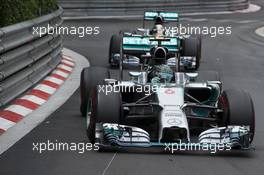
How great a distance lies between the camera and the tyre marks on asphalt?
10.4m

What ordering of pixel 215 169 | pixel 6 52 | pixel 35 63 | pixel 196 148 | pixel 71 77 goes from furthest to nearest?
pixel 71 77, pixel 35 63, pixel 6 52, pixel 196 148, pixel 215 169

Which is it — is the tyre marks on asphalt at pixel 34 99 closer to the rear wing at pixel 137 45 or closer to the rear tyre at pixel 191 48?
the rear wing at pixel 137 45

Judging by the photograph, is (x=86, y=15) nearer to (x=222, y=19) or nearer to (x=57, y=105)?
(x=222, y=19)

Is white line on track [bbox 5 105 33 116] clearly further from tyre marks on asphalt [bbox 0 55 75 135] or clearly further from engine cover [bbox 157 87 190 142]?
engine cover [bbox 157 87 190 142]

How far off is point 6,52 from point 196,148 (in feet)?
13.3

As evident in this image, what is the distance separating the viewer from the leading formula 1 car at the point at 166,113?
Result: 838 cm

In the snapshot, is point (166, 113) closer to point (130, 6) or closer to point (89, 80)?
point (89, 80)

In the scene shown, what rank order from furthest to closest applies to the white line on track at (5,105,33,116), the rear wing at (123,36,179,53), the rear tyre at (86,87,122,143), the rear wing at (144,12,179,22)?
the rear wing at (144,12,179,22), the rear wing at (123,36,179,53), the white line on track at (5,105,33,116), the rear tyre at (86,87,122,143)

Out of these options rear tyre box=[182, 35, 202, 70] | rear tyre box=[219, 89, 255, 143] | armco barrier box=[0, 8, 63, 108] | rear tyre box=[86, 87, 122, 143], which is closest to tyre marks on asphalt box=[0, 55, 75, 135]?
armco barrier box=[0, 8, 63, 108]

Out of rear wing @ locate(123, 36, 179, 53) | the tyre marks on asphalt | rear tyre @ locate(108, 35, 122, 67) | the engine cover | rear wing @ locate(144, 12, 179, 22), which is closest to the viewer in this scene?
the engine cover

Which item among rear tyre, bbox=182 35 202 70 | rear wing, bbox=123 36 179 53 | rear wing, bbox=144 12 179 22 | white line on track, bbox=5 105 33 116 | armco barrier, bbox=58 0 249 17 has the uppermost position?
rear wing, bbox=123 36 179 53

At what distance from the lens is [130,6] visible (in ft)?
112

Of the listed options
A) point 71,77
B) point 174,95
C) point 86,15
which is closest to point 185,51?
point 71,77

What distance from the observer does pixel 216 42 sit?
2333 centimetres
